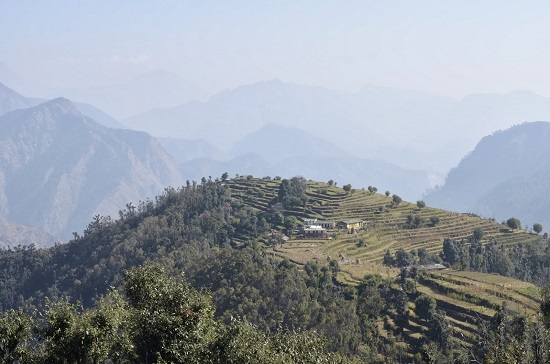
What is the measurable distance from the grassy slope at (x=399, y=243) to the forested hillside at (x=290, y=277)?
27 cm

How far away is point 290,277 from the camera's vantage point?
79.2m

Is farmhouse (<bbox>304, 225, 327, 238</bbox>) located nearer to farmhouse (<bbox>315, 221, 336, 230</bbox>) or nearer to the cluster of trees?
farmhouse (<bbox>315, 221, 336, 230</bbox>)

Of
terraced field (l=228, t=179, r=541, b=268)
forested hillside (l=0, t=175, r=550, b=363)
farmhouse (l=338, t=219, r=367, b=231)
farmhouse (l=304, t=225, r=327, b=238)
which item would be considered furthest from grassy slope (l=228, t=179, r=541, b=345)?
farmhouse (l=304, t=225, r=327, b=238)

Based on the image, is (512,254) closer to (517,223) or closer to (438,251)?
(438,251)

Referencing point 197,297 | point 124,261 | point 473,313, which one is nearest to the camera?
point 197,297

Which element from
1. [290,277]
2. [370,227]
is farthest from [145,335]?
[370,227]

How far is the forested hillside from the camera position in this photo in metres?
27.9

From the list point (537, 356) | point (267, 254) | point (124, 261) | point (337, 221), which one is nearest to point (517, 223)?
point (337, 221)

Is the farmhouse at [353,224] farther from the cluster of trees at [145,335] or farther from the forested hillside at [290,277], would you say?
the cluster of trees at [145,335]

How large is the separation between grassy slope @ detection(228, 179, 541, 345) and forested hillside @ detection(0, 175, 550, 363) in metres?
0.27

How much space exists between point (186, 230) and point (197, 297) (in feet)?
311

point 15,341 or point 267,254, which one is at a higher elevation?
point 267,254

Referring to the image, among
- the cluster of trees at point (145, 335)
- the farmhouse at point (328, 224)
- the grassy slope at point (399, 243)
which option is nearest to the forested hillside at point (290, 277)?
the cluster of trees at point (145, 335)

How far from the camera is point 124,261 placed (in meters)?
118
